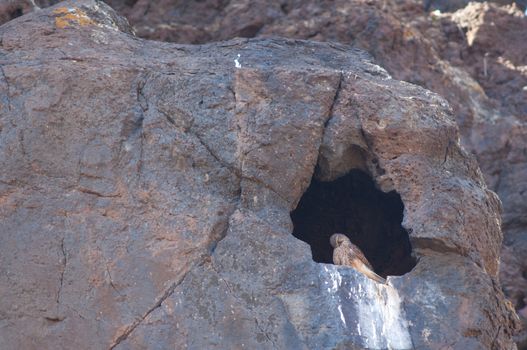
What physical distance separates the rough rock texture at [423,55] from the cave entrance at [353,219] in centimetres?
211

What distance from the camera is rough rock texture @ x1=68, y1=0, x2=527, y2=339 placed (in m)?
9.40

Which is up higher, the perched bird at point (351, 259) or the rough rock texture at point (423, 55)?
the perched bird at point (351, 259)

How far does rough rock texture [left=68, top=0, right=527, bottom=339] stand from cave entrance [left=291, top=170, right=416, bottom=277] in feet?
6.92

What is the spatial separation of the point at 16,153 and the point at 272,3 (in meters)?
4.11

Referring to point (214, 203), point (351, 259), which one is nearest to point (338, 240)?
point (351, 259)

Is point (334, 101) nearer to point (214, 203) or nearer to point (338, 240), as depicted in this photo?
point (338, 240)

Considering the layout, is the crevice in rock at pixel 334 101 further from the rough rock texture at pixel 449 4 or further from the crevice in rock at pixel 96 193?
the rough rock texture at pixel 449 4

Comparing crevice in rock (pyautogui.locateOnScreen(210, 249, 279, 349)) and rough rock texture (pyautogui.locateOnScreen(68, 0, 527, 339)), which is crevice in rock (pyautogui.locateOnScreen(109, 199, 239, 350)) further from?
rough rock texture (pyautogui.locateOnScreen(68, 0, 527, 339))

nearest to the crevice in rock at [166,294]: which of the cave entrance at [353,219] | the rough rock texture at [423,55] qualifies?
the cave entrance at [353,219]

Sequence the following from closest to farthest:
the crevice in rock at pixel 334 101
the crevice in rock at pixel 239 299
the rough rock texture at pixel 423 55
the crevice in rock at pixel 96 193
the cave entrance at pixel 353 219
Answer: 1. the crevice in rock at pixel 239 299
2. the crevice in rock at pixel 96 193
3. the crevice in rock at pixel 334 101
4. the cave entrance at pixel 353 219
5. the rough rock texture at pixel 423 55

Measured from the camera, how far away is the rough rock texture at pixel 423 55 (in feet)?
30.8

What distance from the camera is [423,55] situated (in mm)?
9672

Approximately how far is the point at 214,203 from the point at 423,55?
13.7 feet

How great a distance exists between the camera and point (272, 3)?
383 inches
